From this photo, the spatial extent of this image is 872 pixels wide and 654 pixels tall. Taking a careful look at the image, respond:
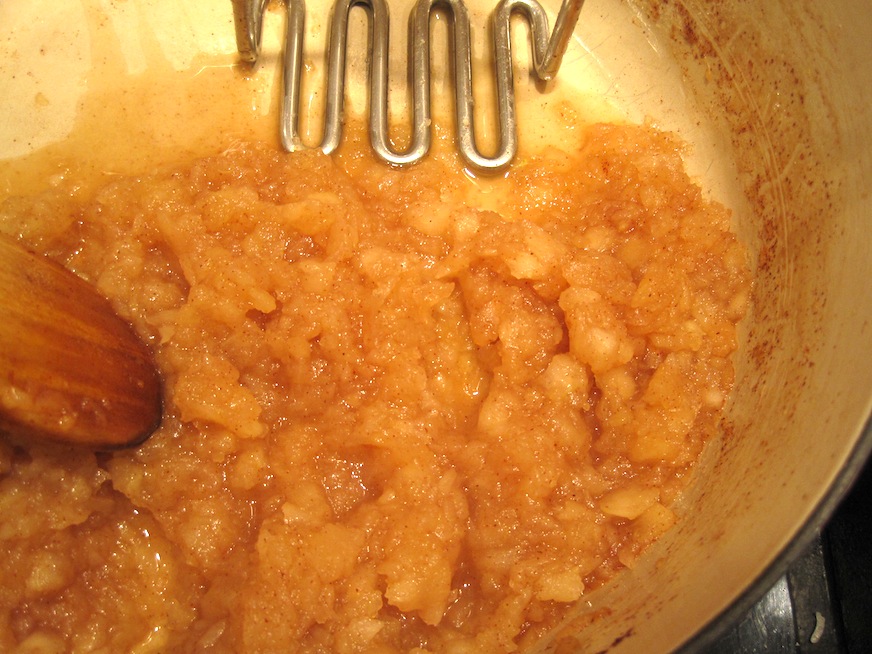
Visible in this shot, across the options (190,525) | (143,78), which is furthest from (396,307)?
(143,78)

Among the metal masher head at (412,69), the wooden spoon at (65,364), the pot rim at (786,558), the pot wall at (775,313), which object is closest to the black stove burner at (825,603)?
the pot wall at (775,313)

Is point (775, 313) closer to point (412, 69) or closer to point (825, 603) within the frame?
point (825, 603)

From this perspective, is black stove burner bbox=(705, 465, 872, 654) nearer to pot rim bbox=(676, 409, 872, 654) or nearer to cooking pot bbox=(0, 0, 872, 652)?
cooking pot bbox=(0, 0, 872, 652)

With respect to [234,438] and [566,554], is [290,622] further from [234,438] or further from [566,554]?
[566,554]

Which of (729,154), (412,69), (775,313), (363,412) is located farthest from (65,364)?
(729,154)

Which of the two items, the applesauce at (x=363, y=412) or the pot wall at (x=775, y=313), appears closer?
the pot wall at (x=775, y=313)

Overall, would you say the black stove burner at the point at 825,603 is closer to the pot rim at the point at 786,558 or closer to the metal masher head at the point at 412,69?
the pot rim at the point at 786,558

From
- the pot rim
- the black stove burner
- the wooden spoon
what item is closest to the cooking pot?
the pot rim
